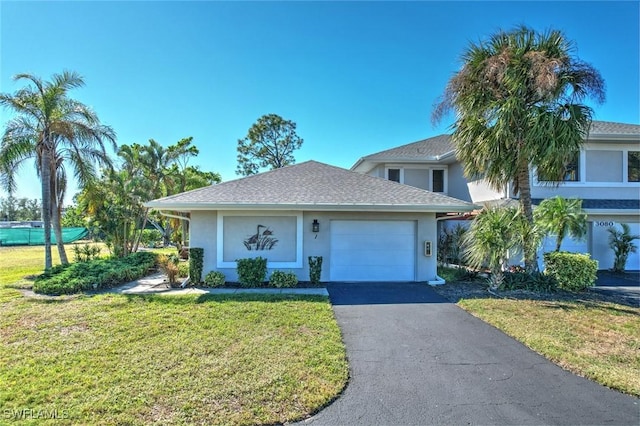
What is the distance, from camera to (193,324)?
6113 mm

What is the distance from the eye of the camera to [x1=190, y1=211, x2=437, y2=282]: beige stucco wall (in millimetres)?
10211

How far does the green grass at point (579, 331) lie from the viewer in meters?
4.45

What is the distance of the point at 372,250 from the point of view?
425 inches

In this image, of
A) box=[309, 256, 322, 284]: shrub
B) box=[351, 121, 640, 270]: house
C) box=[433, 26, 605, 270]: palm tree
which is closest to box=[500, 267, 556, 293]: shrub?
box=[433, 26, 605, 270]: palm tree

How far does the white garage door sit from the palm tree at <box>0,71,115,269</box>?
1028 cm

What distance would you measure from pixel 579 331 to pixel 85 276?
12.6 metres

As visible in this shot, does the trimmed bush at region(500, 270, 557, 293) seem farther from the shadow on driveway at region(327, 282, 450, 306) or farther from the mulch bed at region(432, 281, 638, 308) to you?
the shadow on driveway at region(327, 282, 450, 306)

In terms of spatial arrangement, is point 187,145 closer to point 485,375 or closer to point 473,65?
point 473,65

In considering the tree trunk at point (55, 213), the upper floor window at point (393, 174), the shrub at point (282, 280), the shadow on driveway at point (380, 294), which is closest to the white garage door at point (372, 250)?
the shadow on driveway at point (380, 294)

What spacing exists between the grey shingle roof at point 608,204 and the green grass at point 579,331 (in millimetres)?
6596

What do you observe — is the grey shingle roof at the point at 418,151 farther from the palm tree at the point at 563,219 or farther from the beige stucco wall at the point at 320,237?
the palm tree at the point at 563,219

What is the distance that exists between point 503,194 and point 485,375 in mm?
10922

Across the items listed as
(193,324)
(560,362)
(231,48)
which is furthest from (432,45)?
(193,324)

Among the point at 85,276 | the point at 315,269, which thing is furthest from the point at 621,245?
the point at 85,276
